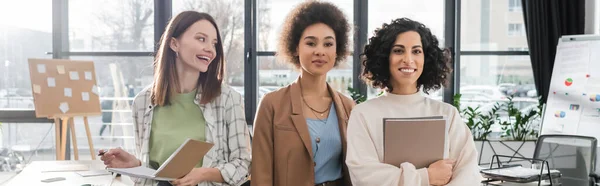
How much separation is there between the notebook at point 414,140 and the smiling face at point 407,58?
155 mm

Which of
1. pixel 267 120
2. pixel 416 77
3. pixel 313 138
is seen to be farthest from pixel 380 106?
pixel 267 120

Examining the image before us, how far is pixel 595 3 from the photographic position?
534 cm

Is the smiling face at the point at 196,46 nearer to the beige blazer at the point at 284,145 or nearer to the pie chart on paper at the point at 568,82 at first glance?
the beige blazer at the point at 284,145

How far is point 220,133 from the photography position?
1.93 metres

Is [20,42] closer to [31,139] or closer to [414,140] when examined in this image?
[31,139]

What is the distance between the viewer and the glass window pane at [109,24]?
5496 mm

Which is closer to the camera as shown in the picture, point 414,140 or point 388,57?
point 414,140

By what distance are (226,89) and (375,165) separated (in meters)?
0.67

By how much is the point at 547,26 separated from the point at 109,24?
457 centimetres

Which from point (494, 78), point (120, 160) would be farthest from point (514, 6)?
point (120, 160)

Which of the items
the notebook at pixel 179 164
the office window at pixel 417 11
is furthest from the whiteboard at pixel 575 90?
the notebook at pixel 179 164

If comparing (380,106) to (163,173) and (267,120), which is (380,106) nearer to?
(267,120)

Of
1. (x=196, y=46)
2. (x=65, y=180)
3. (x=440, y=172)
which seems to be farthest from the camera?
(x=65, y=180)

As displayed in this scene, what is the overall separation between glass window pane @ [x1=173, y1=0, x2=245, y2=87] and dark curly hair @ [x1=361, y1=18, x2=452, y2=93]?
3769 mm
